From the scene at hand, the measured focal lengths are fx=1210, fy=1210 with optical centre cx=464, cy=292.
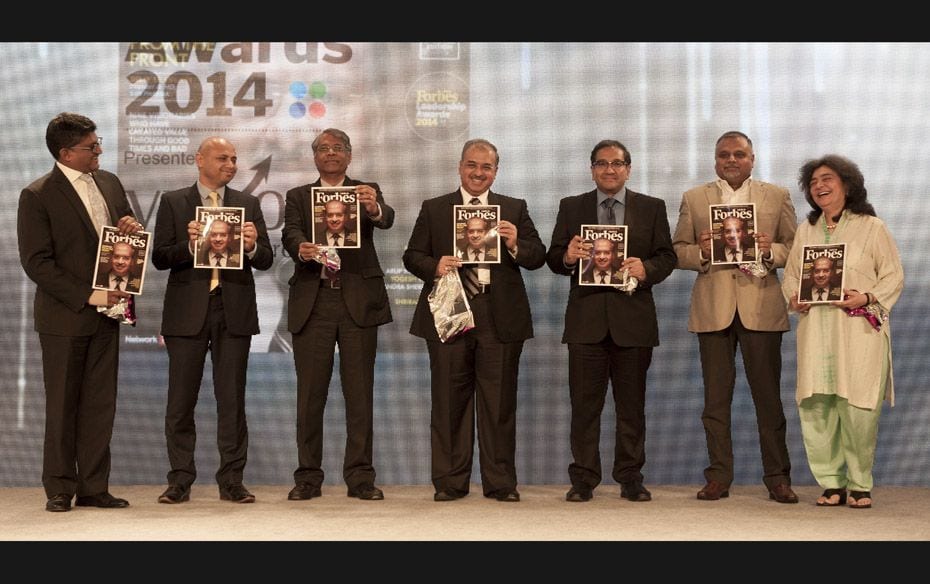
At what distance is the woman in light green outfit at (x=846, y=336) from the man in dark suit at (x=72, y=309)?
11.6ft

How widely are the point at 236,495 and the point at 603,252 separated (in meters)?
2.35

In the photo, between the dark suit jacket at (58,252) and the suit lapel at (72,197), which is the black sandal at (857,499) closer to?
the dark suit jacket at (58,252)

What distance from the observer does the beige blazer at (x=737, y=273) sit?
21.4ft

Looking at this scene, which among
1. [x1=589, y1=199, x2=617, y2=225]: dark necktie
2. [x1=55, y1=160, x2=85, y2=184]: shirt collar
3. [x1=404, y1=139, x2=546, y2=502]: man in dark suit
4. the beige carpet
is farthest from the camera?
→ [x1=589, y1=199, x2=617, y2=225]: dark necktie

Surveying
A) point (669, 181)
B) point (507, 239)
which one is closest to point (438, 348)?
point (507, 239)

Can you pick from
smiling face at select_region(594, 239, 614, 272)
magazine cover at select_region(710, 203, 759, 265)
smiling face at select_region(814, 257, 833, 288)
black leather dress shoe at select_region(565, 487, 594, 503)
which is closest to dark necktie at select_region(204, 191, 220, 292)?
smiling face at select_region(594, 239, 614, 272)

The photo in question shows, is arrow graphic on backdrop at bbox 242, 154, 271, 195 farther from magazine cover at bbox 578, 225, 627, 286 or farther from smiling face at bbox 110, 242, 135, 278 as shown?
magazine cover at bbox 578, 225, 627, 286

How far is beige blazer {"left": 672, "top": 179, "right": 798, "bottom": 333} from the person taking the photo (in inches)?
257

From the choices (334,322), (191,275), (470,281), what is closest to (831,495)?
(470,281)

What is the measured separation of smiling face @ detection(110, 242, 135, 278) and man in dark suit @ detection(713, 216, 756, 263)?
9.99ft

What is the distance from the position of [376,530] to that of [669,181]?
10.1 feet

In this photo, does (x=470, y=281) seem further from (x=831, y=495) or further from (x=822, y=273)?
(x=831, y=495)

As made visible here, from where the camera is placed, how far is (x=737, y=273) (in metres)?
6.56

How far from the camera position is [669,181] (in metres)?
7.46
